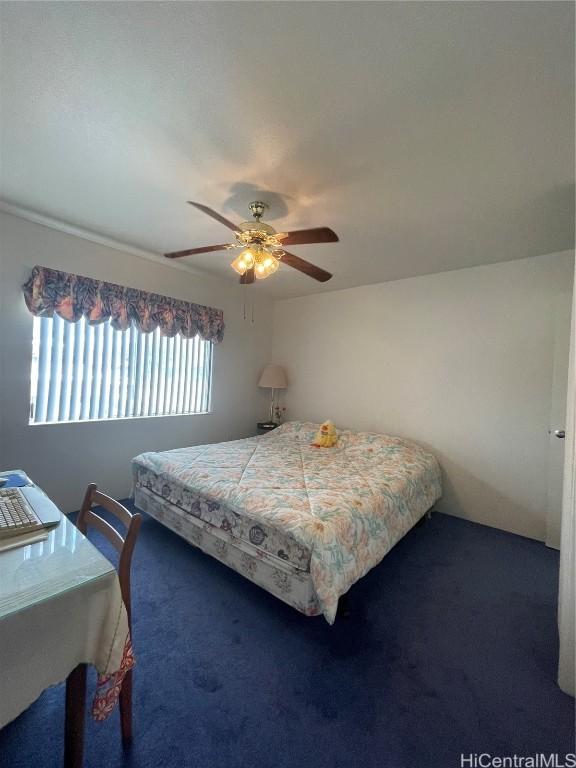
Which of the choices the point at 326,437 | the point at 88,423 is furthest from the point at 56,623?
the point at 326,437

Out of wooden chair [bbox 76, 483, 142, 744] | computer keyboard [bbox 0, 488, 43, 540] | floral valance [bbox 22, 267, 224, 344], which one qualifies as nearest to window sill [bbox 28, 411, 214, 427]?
floral valance [bbox 22, 267, 224, 344]

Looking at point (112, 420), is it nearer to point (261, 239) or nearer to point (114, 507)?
point (114, 507)

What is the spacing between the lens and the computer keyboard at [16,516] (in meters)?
1.10

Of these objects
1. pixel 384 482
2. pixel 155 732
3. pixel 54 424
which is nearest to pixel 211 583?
pixel 155 732

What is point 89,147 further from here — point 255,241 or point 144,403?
point 144,403

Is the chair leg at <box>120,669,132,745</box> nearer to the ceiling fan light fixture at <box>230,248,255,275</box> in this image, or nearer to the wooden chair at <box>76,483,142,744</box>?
the wooden chair at <box>76,483,142,744</box>

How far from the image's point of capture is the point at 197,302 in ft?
12.2

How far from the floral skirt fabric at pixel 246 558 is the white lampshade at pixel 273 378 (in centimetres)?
216

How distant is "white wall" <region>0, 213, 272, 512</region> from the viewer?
2541 mm

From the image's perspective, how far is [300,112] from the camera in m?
1.41
